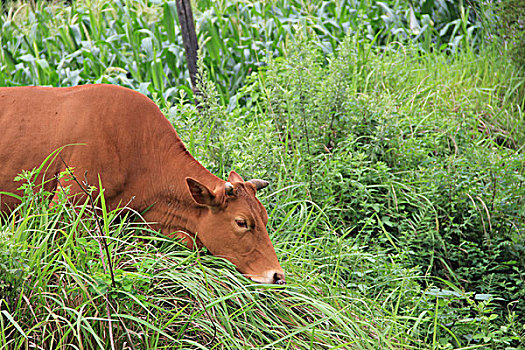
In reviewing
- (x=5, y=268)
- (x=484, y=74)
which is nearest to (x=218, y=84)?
(x=484, y=74)

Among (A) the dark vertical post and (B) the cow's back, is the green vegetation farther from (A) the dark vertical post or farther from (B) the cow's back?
(A) the dark vertical post

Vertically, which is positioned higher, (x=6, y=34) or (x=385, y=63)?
(x=6, y=34)

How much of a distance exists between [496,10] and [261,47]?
278cm

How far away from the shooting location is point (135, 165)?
324 centimetres

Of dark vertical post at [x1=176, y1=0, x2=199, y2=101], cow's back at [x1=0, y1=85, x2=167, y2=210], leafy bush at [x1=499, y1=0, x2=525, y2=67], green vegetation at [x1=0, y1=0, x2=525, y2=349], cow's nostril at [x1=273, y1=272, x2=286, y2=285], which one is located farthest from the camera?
leafy bush at [x1=499, y1=0, x2=525, y2=67]

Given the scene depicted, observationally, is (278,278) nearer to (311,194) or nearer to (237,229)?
(237,229)

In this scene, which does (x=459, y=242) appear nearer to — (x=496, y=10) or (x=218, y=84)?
(x=218, y=84)

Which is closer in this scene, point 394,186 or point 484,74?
point 394,186

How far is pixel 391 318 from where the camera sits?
3.20 m

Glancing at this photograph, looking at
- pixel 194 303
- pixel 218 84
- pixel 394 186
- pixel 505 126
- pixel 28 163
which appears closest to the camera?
pixel 194 303

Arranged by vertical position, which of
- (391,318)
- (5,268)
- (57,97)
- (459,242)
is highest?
(57,97)

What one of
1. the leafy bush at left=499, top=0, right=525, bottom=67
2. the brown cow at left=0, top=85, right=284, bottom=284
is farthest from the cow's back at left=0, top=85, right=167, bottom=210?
the leafy bush at left=499, top=0, right=525, bottom=67

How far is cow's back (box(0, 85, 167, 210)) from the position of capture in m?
3.12

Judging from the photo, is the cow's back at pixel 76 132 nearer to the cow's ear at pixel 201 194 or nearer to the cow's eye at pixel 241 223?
the cow's ear at pixel 201 194
